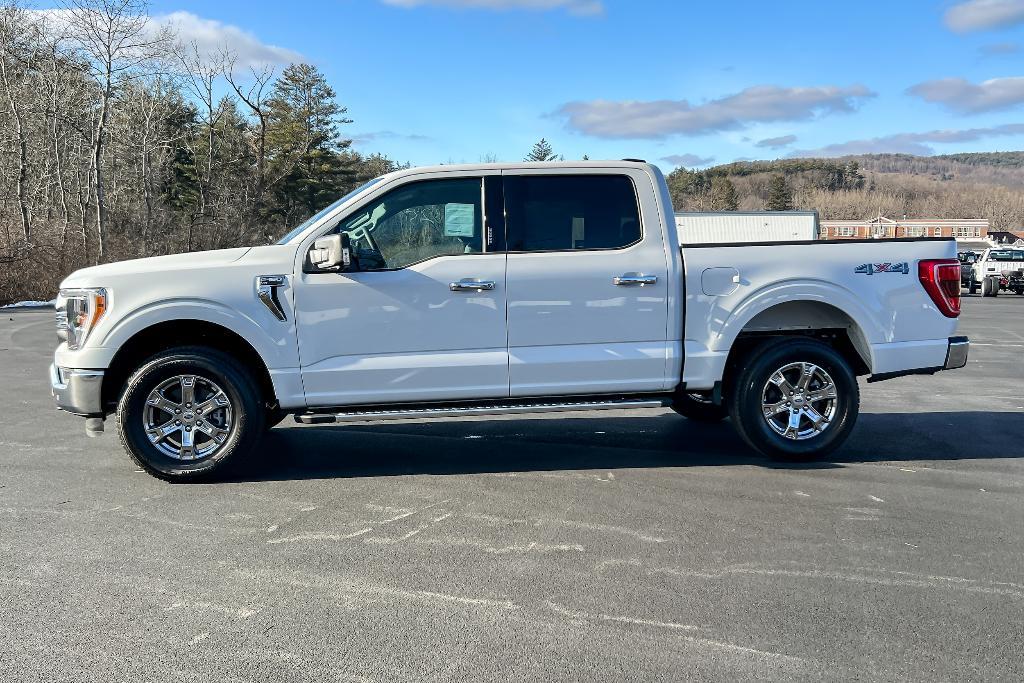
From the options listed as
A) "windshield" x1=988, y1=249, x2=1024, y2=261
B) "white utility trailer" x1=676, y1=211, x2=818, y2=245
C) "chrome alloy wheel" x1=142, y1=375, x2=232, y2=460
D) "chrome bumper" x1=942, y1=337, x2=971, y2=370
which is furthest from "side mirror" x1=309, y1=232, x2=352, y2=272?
"windshield" x1=988, y1=249, x2=1024, y2=261

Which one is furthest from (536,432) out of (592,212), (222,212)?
(222,212)

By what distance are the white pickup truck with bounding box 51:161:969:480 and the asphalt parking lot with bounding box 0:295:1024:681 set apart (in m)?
0.51

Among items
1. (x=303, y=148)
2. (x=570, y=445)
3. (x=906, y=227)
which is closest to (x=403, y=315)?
(x=570, y=445)

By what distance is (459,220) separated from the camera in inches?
235

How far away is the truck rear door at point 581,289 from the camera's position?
5.86m

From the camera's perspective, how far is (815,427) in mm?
6293

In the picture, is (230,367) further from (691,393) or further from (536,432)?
(691,393)

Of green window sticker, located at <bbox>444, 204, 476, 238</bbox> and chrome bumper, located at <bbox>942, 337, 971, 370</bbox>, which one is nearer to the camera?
green window sticker, located at <bbox>444, 204, 476, 238</bbox>

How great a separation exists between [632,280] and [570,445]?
165cm

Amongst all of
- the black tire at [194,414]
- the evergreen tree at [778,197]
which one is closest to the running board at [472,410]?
the black tire at [194,414]

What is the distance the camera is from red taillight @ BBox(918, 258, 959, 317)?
623 cm

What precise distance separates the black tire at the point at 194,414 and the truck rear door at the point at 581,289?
1.83 metres

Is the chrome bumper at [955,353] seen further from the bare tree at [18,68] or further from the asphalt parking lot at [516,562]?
the bare tree at [18,68]

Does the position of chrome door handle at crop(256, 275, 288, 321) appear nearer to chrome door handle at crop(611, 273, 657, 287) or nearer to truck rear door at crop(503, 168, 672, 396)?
truck rear door at crop(503, 168, 672, 396)
